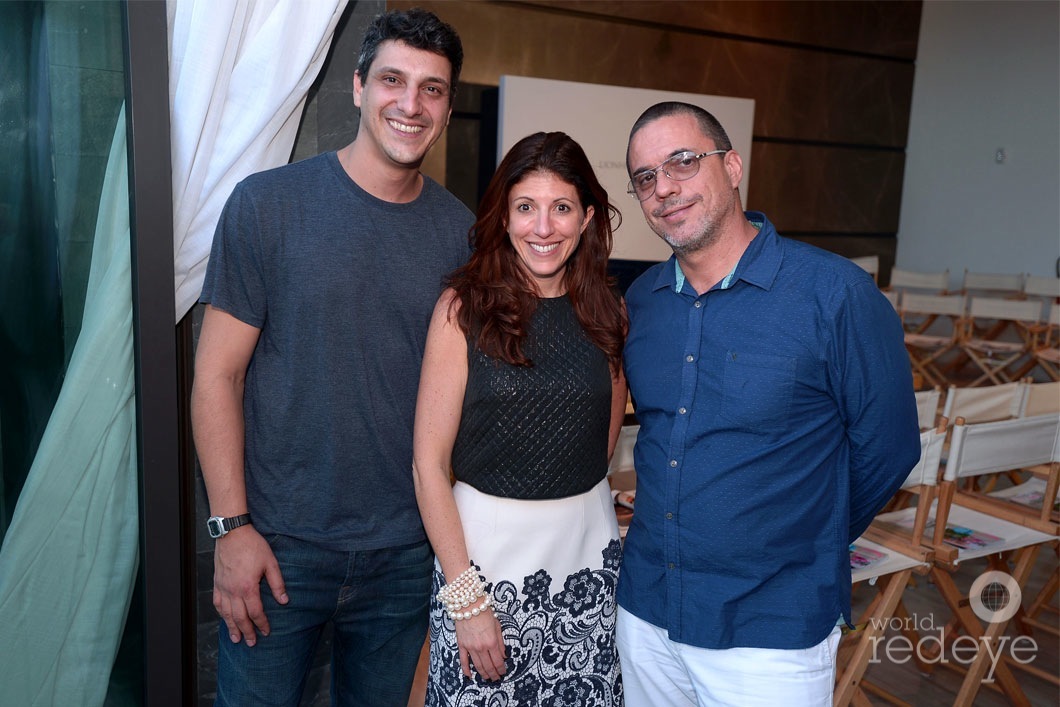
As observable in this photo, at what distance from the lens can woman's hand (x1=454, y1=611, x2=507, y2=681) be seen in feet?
5.63

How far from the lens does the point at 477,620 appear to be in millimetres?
1715

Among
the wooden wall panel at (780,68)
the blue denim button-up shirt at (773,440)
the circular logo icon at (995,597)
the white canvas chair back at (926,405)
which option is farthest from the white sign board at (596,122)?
the blue denim button-up shirt at (773,440)

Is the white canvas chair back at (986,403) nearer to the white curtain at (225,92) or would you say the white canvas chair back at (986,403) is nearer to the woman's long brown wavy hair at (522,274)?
the woman's long brown wavy hair at (522,274)

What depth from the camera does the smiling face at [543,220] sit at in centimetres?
178

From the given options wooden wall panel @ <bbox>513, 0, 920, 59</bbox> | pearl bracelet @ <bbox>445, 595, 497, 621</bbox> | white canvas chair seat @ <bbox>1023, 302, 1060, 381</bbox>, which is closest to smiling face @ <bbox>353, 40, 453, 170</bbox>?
A: pearl bracelet @ <bbox>445, 595, 497, 621</bbox>

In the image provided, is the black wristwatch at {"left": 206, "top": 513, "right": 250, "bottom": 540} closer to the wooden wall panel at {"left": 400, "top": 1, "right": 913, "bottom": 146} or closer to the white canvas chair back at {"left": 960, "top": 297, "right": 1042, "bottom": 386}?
the wooden wall panel at {"left": 400, "top": 1, "right": 913, "bottom": 146}

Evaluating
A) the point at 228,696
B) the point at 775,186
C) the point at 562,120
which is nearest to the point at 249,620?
the point at 228,696

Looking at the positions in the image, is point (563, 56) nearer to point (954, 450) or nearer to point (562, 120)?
point (562, 120)

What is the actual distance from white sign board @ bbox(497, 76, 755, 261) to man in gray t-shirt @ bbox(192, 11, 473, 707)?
4.85 m

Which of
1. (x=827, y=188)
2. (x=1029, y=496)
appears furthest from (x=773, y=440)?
(x=827, y=188)

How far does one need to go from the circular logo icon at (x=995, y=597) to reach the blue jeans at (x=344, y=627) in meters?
2.36

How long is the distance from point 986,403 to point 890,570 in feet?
4.42

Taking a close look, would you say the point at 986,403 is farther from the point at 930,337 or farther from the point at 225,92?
the point at 930,337

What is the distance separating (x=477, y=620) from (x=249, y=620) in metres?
0.44
